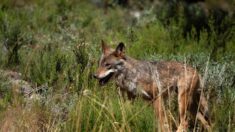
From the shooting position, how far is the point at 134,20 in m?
16.6

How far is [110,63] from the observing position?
1002 centimetres

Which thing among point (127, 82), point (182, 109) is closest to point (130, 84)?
point (127, 82)

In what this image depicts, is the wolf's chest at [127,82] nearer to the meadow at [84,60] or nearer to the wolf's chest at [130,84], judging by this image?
the wolf's chest at [130,84]

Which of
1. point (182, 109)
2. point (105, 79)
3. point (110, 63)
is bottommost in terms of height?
point (182, 109)

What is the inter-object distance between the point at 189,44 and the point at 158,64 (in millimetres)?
2929

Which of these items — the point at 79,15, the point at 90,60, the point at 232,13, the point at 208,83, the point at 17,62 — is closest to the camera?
the point at 208,83

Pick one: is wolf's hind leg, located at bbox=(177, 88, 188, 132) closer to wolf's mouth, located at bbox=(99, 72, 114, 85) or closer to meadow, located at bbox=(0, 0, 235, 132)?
meadow, located at bbox=(0, 0, 235, 132)

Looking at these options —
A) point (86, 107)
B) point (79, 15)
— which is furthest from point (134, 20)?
point (86, 107)

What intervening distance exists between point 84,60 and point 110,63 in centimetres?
101

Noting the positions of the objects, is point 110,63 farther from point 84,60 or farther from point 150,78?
point 84,60

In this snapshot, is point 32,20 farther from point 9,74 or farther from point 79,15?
point 9,74

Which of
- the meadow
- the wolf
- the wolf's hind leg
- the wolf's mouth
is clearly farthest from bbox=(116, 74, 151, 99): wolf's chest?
the wolf's hind leg

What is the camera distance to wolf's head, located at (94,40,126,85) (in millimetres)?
9883

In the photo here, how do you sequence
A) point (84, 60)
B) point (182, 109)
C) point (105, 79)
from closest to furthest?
point (182, 109) < point (105, 79) < point (84, 60)
